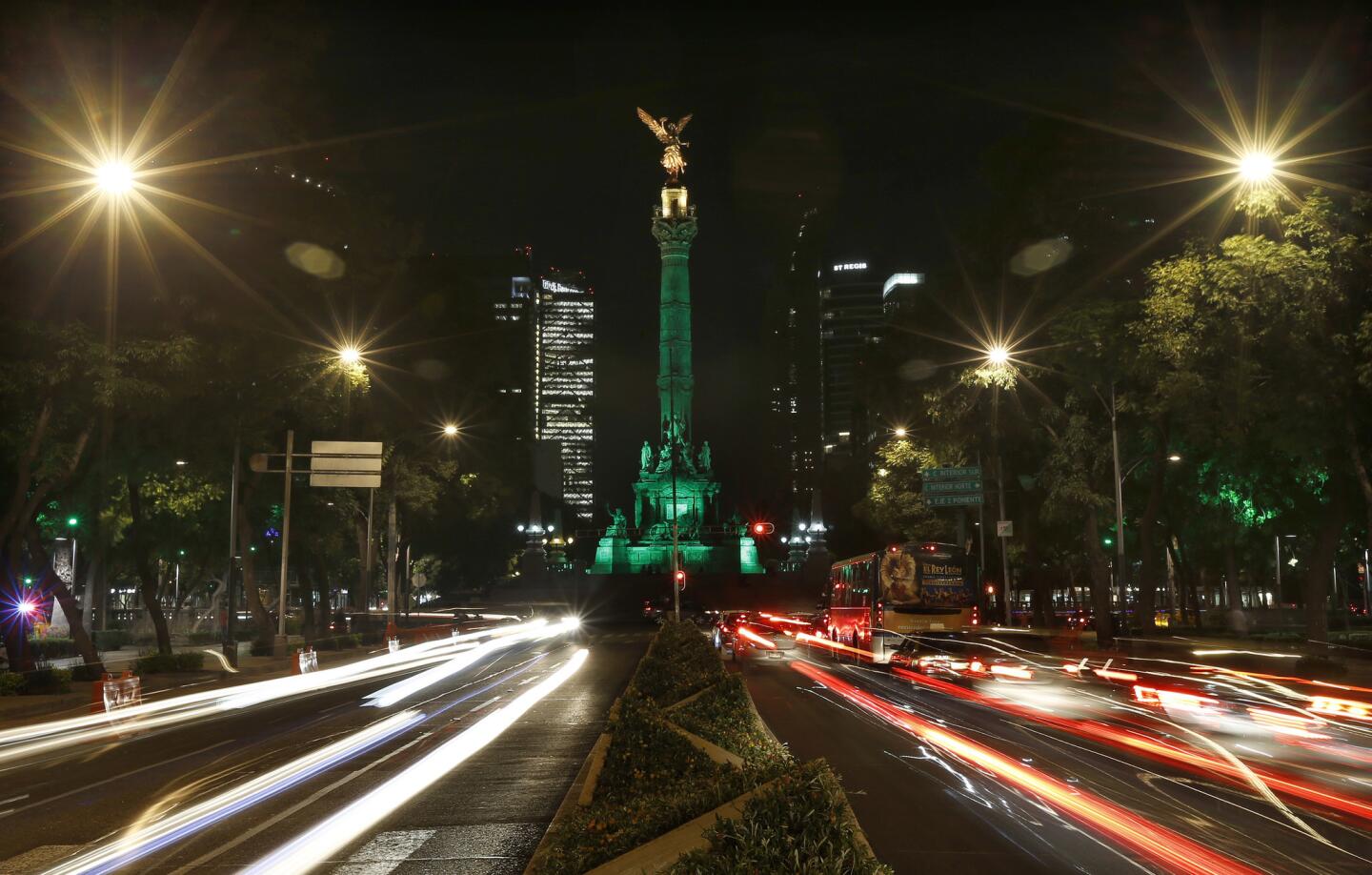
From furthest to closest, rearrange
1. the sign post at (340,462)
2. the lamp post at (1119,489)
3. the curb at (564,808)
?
the lamp post at (1119,489) < the sign post at (340,462) < the curb at (564,808)

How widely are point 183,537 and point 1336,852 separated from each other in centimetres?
4705

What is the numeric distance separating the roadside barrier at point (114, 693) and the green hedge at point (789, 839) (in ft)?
68.1

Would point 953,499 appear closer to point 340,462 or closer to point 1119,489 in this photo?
point 1119,489

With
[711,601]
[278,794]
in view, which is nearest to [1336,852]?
[278,794]

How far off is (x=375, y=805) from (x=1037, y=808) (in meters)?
6.46

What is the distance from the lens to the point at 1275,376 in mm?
26750

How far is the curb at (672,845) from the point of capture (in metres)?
5.46

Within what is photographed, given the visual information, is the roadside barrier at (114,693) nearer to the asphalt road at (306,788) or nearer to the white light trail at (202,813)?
the asphalt road at (306,788)

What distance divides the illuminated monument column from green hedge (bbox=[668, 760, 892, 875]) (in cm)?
9355

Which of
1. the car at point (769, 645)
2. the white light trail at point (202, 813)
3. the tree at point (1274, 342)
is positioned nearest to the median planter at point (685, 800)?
the white light trail at point (202, 813)

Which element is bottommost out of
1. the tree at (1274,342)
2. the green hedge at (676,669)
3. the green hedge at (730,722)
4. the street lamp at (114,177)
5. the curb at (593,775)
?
the green hedge at (676,669)

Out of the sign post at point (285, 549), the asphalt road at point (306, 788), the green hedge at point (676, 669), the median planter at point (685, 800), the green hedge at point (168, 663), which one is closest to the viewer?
the median planter at point (685, 800)

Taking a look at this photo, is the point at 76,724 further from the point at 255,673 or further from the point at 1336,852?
the point at 1336,852

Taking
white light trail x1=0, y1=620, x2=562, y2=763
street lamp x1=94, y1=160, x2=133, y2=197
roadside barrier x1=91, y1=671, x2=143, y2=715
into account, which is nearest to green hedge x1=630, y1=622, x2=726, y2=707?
white light trail x1=0, y1=620, x2=562, y2=763
